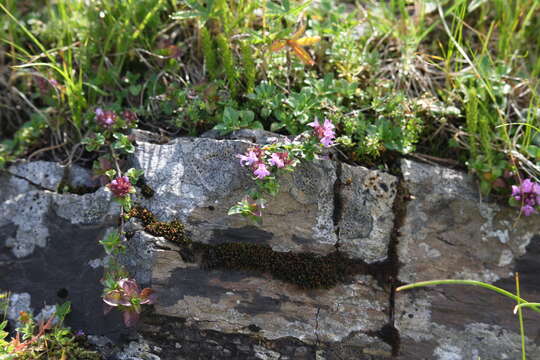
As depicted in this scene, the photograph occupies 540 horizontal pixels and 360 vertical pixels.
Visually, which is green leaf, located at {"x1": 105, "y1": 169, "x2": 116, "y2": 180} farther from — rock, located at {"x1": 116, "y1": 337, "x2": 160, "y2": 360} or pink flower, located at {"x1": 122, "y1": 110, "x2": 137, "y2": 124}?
rock, located at {"x1": 116, "y1": 337, "x2": 160, "y2": 360}

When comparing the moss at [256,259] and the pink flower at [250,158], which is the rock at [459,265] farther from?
the pink flower at [250,158]

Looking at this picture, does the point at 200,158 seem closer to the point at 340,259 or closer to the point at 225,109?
the point at 225,109

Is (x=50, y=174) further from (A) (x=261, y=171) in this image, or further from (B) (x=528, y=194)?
(B) (x=528, y=194)

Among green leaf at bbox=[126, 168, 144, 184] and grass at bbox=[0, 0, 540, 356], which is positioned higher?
grass at bbox=[0, 0, 540, 356]

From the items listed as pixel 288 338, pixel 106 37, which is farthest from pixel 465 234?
pixel 106 37

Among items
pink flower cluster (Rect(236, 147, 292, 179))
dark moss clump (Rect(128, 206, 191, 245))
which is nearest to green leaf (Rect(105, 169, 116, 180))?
dark moss clump (Rect(128, 206, 191, 245))
